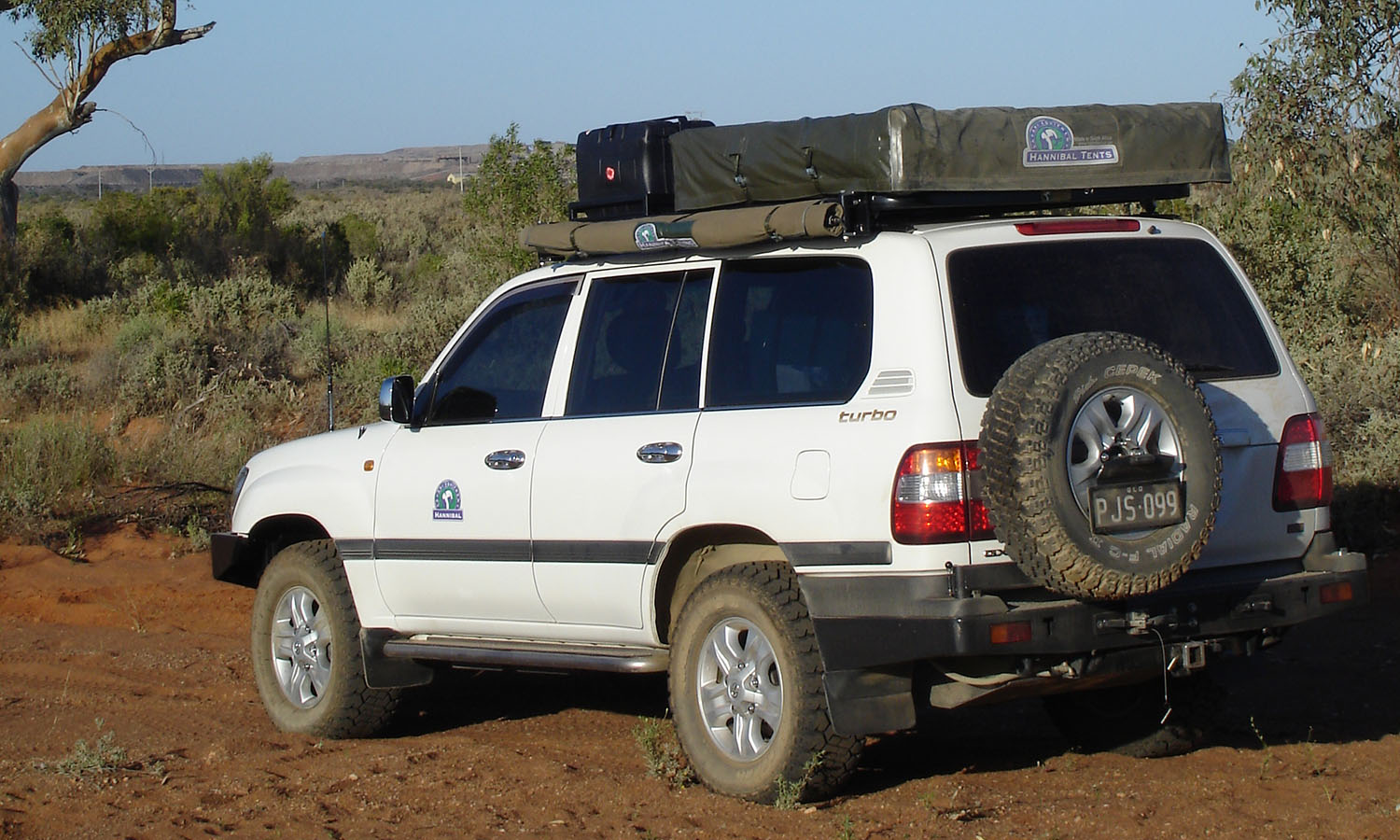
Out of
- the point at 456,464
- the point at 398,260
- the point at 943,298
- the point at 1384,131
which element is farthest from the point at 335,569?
the point at 398,260

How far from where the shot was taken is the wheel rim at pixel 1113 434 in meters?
4.81

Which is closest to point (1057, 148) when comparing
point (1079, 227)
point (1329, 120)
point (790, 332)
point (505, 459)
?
point (1079, 227)

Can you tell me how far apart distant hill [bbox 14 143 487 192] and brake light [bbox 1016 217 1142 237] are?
86.2 metres

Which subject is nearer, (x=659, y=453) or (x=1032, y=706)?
(x=659, y=453)

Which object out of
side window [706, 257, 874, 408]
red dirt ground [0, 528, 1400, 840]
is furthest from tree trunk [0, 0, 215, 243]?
side window [706, 257, 874, 408]

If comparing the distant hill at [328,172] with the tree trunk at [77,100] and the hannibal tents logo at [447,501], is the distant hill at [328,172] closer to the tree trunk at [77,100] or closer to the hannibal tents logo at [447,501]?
the tree trunk at [77,100]

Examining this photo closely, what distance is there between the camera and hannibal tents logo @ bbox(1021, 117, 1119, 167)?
5496 mm

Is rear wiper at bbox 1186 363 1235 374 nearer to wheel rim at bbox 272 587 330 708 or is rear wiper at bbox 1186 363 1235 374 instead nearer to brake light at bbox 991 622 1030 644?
brake light at bbox 991 622 1030 644

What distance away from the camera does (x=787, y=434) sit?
527 centimetres

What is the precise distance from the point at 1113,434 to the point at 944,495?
0.55 m

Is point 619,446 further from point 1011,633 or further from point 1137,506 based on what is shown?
point 1137,506

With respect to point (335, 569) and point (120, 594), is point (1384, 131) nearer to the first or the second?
point (335, 569)

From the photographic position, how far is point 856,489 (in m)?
5.01

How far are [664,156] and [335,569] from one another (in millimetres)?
2336
